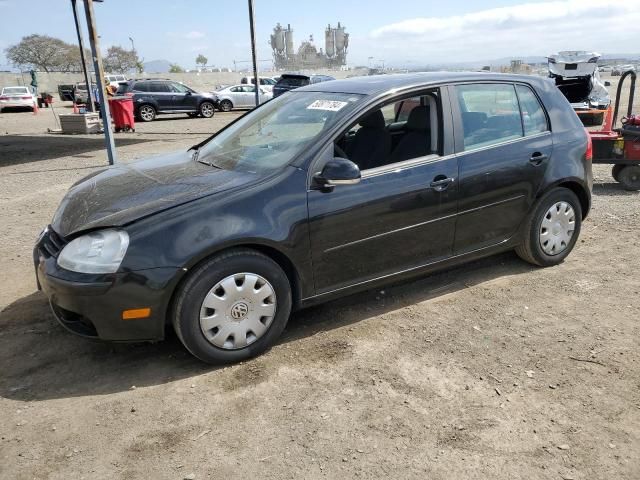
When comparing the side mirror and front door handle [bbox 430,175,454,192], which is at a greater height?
the side mirror

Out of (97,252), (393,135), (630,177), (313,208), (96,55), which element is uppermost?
(96,55)

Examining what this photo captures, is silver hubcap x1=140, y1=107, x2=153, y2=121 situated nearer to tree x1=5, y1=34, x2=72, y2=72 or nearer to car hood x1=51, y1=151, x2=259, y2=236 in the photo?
car hood x1=51, y1=151, x2=259, y2=236

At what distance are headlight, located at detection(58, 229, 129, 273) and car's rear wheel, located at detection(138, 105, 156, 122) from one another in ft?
65.6

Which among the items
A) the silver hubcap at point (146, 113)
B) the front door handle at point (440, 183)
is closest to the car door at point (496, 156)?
the front door handle at point (440, 183)

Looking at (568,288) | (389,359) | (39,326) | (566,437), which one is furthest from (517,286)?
(39,326)

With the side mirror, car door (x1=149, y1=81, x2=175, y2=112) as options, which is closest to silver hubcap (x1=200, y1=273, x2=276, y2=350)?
the side mirror

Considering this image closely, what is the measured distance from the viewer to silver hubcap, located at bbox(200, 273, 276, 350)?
10.0ft

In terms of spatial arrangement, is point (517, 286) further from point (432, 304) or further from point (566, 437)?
point (566, 437)

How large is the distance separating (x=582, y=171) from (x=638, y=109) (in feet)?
57.7

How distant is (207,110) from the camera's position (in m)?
23.0

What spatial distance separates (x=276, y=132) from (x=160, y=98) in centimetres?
1972

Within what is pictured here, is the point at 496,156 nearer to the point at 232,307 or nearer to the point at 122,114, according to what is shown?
the point at 232,307

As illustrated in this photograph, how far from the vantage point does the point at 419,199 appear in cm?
364

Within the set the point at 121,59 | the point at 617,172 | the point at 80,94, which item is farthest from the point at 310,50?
the point at 617,172
